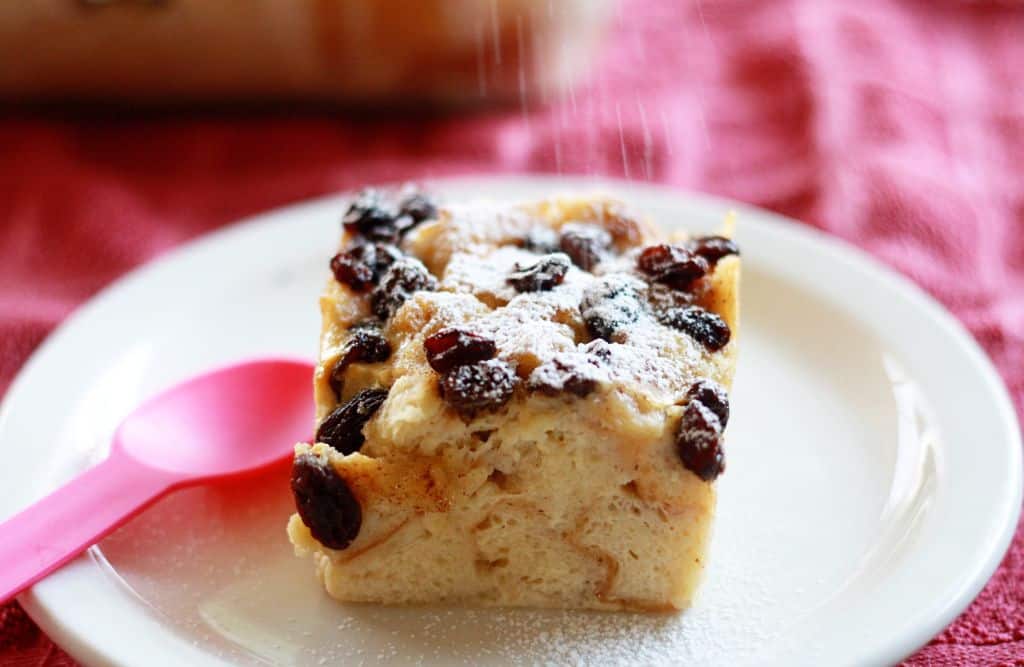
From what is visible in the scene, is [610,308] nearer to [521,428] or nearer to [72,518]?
[521,428]

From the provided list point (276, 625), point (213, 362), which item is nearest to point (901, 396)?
point (276, 625)

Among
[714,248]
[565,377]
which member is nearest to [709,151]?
[714,248]

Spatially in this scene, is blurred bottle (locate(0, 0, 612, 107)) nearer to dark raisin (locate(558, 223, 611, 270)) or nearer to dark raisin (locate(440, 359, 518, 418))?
dark raisin (locate(558, 223, 611, 270))

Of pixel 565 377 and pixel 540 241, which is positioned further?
pixel 540 241

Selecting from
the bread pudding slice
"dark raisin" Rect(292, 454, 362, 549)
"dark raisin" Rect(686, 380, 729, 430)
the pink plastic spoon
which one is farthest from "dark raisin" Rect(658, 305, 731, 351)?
the pink plastic spoon

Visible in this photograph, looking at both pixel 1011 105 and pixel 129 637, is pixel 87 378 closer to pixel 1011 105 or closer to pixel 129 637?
pixel 129 637

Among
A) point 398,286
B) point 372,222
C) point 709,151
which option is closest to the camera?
point 398,286

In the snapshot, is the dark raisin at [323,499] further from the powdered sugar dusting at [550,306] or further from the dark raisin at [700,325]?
the dark raisin at [700,325]
